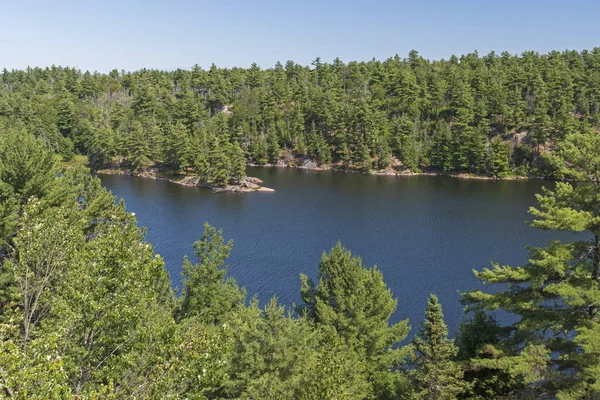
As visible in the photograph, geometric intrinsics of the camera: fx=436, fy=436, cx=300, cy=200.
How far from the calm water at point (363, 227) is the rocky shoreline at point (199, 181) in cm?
352

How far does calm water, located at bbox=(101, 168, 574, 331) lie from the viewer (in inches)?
2063

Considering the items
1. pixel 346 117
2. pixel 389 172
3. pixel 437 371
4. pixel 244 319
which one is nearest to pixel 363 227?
pixel 244 319

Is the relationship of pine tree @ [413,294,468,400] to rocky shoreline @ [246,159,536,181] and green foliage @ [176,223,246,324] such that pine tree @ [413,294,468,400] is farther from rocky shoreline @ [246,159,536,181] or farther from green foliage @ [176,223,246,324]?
rocky shoreline @ [246,159,536,181]

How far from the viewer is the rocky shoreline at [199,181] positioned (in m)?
103

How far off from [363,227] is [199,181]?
51.7 m

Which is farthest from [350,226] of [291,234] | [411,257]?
[411,257]

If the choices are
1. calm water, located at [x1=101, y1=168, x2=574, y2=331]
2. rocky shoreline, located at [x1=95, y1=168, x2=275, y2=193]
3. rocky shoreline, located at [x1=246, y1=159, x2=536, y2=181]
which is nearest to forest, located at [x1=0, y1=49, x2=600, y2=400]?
calm water, located at [x1=101, y1=168, x2=574, y2=331]

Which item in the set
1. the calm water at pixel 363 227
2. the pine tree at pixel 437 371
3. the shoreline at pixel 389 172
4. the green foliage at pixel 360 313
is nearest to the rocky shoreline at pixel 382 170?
the shoreline at pixel 389 172

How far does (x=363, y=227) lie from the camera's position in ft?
241

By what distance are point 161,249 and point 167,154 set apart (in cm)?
6465

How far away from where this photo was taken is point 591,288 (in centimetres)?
1967

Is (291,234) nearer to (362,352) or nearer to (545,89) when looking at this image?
(362,352)

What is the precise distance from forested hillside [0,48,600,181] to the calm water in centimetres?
1185

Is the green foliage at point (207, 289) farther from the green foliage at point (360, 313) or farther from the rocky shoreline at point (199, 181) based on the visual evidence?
the rocky shoreline at point (199, 181)
